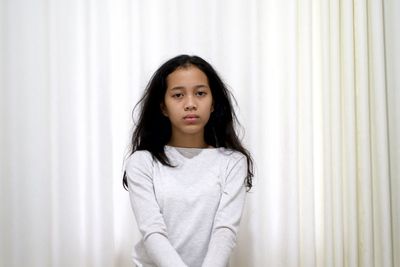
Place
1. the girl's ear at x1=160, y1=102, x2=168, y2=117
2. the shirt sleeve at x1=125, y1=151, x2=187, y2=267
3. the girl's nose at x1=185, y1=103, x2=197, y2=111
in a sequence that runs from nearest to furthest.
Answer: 1. the shirt sleeve at x1=125, y1=151, x2=187, y2=267
2. the girl's nose at x1=185, y1=103, x2=197, y2=111
3. the girl's ear at x1=160, y1=102, x2=168, y2=117

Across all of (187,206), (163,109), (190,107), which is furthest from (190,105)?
(187,206)

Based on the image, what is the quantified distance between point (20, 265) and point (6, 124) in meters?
0.55

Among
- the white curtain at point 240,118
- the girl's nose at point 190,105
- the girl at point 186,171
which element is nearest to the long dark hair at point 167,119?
the girl at point 186,171

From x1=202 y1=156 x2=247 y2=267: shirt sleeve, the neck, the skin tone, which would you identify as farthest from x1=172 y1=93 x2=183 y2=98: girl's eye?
x1=202 y1=156 x2=247 y2=267: shirt sleeve

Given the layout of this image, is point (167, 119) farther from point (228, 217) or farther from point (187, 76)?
point (228, 217)

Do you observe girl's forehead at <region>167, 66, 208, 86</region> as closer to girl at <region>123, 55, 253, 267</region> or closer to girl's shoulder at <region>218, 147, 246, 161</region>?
girl at <region>123, 55, 253, 267</region>

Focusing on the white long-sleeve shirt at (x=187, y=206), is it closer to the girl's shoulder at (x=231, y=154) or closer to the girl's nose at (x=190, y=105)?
the girl's shoulder at (x=231, y=154)

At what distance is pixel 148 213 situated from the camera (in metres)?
1.39

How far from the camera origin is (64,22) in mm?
1919

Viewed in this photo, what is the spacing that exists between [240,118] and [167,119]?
408 millimetres

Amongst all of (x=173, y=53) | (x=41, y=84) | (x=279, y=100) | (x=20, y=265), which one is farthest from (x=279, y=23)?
(x=20, y=265)

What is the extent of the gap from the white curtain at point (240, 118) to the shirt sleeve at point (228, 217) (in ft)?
1.35

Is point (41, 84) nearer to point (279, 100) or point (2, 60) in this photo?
point (2, 60)

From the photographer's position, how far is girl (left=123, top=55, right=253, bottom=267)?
54.8 inches
